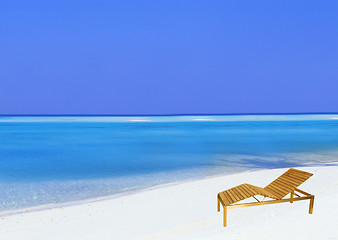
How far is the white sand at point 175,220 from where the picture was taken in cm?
423

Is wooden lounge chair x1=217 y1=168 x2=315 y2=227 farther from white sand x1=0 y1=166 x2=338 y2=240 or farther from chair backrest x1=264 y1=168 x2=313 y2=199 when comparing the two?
white sand x1=0 y1=166 x2=338 y2=240

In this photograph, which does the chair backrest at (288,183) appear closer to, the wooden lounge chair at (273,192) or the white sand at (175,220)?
the wooden lounge chair at (273,192)

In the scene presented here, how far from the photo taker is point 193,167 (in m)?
12.3

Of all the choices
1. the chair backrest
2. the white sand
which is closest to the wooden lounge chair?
the chair backrest

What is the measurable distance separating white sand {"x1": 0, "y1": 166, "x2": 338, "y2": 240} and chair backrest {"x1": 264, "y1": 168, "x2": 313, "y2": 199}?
1.11ft

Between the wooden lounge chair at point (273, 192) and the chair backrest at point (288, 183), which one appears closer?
the wooden lounge chair at point (273, 192)

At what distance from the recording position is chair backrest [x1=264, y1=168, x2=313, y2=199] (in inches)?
193

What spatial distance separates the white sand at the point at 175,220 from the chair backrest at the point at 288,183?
0.34m

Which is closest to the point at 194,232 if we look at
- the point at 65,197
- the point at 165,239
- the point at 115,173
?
the point at 165,239

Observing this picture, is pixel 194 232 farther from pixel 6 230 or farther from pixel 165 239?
pixel 6 230

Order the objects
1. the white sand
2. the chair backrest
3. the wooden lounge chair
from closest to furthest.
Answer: the white sand < the wooden lounge chair < the chair backrest

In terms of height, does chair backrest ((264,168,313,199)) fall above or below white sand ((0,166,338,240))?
above

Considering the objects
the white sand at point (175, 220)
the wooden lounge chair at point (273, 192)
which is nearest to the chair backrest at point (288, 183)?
the wooden lounge chair at point (273, 192)

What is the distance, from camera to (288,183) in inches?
203
